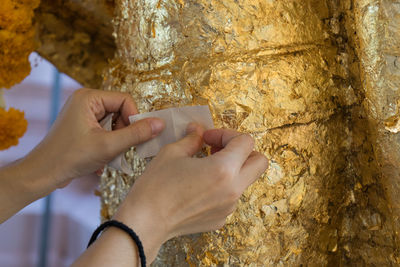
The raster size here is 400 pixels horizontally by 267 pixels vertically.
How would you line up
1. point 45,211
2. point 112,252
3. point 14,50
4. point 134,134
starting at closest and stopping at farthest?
point 112,252 < point 134,134 < point 14,50 < point 45,211

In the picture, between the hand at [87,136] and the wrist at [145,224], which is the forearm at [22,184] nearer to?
the hand at [87,136]

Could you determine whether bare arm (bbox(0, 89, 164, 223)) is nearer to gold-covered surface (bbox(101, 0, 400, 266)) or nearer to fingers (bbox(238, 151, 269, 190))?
gold-covered surface (bbox(101, 0, 400, 266))

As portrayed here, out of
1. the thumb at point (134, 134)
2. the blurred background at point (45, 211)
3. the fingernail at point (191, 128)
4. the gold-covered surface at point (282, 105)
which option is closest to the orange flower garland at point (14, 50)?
the gold-covered surface at point (282, 105)

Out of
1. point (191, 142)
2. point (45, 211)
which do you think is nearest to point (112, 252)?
point (191, 142)

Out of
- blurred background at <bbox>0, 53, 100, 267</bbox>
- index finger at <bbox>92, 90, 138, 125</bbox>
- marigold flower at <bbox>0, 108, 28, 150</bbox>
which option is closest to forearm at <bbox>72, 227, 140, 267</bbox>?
index finger at <bbox>92, 90, 138, 125</bbox>

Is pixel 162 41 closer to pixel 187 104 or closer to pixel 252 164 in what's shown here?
pixel 187 104

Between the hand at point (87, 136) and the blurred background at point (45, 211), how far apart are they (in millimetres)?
971

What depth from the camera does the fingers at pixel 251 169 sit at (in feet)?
1.83

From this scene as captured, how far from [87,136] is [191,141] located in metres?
0.21

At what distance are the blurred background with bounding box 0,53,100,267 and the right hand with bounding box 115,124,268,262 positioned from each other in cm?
122

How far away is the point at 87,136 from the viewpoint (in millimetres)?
701

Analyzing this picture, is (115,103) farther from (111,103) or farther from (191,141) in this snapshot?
(191,141)

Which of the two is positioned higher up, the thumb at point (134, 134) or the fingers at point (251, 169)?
the thumb at point (134, 134)

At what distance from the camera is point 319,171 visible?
734 millimetres
